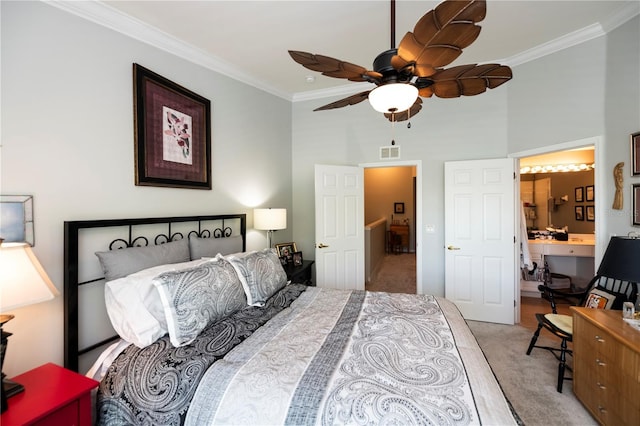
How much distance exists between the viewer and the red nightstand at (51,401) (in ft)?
3.89

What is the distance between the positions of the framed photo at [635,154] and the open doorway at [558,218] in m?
1.57

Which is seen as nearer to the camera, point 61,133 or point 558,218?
point 61,133

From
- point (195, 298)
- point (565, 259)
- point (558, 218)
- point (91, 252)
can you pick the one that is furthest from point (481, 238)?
point (91, 252)

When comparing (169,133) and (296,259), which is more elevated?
(169,133)

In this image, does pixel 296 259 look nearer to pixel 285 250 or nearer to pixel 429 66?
pixel 285 250

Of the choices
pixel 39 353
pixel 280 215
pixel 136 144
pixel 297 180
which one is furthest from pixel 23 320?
pixel 297 180

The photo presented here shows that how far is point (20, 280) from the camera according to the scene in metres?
1.30

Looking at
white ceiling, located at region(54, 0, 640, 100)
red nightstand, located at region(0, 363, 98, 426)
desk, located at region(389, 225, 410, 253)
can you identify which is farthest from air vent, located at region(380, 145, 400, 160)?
desk, located at region(389, 225, 410, 253)

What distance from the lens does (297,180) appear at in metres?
4.43

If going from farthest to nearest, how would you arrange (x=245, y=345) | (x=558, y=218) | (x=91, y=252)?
(x=558, y=218) → (x=91, y=252) → (x=245, y=345)

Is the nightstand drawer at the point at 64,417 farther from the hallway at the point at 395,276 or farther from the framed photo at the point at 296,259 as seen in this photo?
the hallway at the point at 395,276

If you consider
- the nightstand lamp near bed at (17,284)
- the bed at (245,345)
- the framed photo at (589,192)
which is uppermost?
the framed photo at (589,192)

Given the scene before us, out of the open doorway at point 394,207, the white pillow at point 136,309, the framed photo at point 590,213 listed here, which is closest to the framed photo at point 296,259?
the white pillow at point 136,309

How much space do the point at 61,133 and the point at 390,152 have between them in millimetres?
3457
